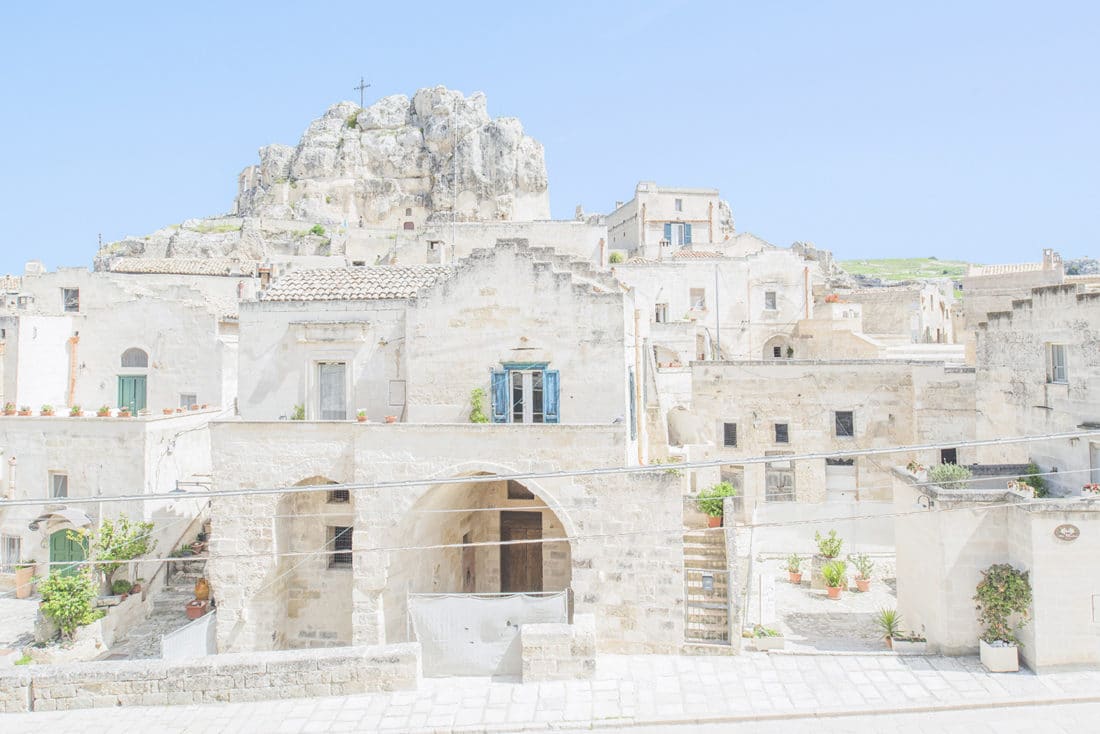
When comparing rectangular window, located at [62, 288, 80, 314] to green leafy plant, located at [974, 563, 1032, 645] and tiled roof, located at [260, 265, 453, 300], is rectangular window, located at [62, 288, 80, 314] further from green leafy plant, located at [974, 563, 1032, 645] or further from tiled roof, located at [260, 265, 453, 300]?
green leafy plant, located at [974, 563, 1032, 645]

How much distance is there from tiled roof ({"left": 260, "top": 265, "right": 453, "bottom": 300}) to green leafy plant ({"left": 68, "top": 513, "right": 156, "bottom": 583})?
7.58 metres

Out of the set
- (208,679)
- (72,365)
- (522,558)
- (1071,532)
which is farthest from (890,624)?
(72,365)

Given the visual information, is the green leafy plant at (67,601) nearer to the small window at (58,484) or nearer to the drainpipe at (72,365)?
the small window at (58,484)

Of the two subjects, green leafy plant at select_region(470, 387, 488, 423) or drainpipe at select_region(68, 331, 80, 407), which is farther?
drainpipe at select_region(68, 331, 80, 407)

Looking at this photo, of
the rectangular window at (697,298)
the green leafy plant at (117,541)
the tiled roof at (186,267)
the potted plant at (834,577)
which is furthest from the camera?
the tiled roof at (186,267)

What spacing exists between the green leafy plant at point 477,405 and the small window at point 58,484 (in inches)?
552

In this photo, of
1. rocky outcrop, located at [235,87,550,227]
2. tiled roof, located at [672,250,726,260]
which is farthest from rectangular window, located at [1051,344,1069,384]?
rocky outcrop, located at [235,87,550,227]

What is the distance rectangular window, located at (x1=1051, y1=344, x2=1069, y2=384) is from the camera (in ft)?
59.4

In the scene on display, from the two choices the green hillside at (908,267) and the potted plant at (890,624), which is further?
the green hillside at (908,267)

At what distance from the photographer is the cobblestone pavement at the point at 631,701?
438 inches

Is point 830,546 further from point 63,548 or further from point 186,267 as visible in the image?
point 186,267

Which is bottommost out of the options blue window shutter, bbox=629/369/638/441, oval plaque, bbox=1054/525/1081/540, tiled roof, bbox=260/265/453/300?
oval plaque, bbox=1054/525/1081/540

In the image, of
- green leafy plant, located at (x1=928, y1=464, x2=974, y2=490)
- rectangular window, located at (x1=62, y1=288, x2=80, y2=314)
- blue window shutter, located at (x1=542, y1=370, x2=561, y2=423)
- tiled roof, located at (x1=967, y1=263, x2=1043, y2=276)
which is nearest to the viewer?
green leafy plant, located at (x1=928, y1=464, x2=974, y2=490)

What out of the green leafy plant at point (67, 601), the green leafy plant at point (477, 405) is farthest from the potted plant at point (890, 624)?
the green leafy plant at point (67, 601)
